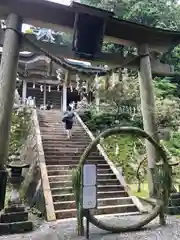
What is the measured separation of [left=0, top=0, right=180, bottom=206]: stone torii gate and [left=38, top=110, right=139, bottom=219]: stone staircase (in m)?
1.06

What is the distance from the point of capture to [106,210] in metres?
6.14

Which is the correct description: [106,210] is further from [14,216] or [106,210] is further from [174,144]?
[174,144]

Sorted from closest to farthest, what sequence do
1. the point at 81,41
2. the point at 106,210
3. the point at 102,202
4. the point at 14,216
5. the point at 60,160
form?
the point at 14,216
the point at 106,210
the point at 81,41
the point at 102,202
the point at 60,160

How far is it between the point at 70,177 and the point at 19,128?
7.35 m

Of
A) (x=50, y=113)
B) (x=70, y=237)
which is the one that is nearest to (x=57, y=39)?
(x=50, y=113)

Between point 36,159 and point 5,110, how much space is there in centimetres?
309

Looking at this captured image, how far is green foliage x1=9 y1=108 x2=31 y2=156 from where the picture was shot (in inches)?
429

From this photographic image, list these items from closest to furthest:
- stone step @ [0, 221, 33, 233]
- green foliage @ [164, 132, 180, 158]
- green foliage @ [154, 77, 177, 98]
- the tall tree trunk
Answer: stone step @ [0, 221, 33, 233] → the tall tree trunk → green foliage @ [164, 132, 180, 158] → green foliage @ [154, 77, 177, 98]

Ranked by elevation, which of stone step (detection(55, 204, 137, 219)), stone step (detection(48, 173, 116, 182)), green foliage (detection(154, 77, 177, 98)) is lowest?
stone step (detection(55, 204, 137, 219))

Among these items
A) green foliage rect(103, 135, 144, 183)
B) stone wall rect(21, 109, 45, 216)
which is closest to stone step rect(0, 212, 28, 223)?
stone wall rect(21, 109, 45, 216)

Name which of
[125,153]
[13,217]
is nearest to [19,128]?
[125,153]

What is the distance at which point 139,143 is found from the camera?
476 inches

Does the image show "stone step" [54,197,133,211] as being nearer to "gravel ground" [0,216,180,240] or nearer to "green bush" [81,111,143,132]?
"gravel ground" [0,216,180,240]

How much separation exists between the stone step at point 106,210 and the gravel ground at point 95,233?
1.47ft
